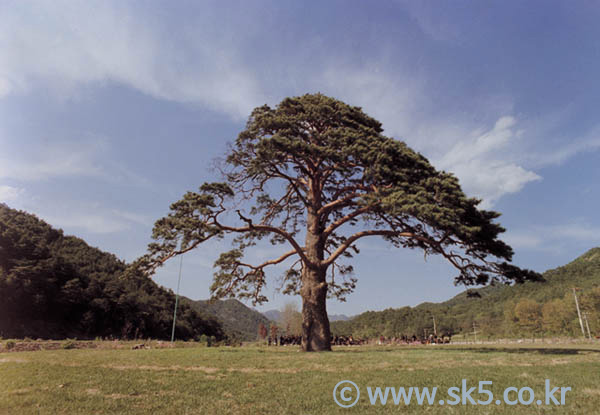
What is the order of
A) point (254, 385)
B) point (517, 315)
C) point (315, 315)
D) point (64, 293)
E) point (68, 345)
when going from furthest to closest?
point (517, 315)
point (64, 293)
point (68, 345)
point (315, 315)
point (254, 385)

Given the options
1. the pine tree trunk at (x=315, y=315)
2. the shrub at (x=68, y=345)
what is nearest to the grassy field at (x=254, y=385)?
the pine tree trunk at (x=315, y=315)

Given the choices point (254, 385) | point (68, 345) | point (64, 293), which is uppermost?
point (64, 293)

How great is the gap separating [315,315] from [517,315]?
64.7m

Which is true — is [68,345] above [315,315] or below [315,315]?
below

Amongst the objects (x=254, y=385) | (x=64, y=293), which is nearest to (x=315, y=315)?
(x=254, y=385)

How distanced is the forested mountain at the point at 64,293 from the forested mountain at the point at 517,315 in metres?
36.7

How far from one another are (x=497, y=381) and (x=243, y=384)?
16.2 feet

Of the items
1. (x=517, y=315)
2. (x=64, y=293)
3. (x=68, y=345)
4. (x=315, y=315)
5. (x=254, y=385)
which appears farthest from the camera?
(x=517, y=315)

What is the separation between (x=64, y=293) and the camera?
40.8 m

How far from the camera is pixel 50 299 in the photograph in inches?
1576

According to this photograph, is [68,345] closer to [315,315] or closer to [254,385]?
[315,315]

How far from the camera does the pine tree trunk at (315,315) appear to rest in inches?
628

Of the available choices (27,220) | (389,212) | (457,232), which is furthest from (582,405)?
(27,220)

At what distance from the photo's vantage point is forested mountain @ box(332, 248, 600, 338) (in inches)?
2258
